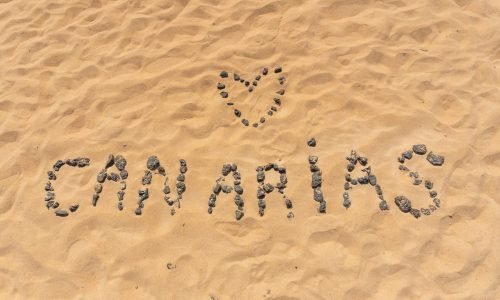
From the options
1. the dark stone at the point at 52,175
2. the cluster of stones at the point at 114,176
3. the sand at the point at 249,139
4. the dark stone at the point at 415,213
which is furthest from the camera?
the dark stone at the point at 52,175

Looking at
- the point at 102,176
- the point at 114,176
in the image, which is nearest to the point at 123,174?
the point at 114,176

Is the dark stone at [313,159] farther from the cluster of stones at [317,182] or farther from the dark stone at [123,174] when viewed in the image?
the dark stone at [123,174]

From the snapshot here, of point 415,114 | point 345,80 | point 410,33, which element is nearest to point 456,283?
point 415,114

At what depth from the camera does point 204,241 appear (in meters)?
3.50

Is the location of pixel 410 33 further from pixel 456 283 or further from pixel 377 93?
pixel 456 283

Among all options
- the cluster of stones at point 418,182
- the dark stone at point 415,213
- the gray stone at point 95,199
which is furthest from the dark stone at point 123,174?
the dark stone at point 415,213

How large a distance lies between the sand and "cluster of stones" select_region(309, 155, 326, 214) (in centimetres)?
6

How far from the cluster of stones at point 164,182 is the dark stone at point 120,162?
0.25 meters

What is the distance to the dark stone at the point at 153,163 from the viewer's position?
156 inches

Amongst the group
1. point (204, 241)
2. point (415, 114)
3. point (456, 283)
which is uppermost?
point (415, 114)

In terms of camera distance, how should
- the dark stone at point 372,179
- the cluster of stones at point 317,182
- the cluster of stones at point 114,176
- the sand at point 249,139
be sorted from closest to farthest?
1. the sand at point 249,139
2. the cluster of stones at point 317,182
3. the dark stone at point 372,179
4. the cluster of stones at point 114,176

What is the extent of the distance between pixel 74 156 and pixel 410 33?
167 inches

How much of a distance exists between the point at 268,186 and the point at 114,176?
1.58 m

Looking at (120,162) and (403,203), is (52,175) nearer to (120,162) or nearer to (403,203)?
(120,162)
